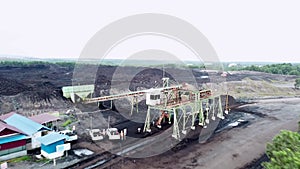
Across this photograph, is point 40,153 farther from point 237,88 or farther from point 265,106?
point 237,88

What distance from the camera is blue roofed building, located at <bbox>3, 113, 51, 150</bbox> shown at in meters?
19.9

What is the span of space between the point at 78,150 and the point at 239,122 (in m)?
19.6

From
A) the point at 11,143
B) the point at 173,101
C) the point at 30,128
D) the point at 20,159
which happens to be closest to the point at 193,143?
the point at 173,101

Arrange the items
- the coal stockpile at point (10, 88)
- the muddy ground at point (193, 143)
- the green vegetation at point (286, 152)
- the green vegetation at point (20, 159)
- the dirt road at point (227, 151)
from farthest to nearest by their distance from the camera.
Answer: the coal stockpile at point (10, 88) < the muddy ground at point (193, 143) < the dirt road at point (227, 151) < the green vegetation at point (20, 159) < the green vegetation at point (286, 152)

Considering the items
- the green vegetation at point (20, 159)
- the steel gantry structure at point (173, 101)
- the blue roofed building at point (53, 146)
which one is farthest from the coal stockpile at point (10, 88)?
the blue roofed building at point (53, 146)

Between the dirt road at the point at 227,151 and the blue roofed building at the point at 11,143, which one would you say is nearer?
the blue roofed building at the point at 11,143

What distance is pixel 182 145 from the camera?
22.1 metres

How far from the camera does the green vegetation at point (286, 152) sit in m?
9.78

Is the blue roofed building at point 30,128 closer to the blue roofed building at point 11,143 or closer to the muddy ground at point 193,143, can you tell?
the blue roofed building at point 11,143

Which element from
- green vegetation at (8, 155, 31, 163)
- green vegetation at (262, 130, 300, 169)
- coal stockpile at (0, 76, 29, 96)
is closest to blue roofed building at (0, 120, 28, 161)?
green vegetation at (8, 155, 31, 163)

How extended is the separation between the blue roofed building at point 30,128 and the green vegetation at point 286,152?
1688 centimetres

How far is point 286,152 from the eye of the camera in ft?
35.1

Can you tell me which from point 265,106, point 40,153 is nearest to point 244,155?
point 40,153

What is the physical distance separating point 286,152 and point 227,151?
10.7 m
